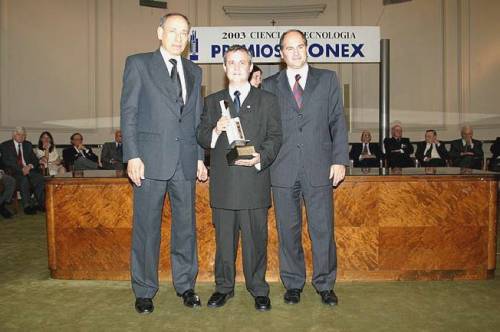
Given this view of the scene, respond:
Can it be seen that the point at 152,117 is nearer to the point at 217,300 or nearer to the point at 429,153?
the point at 217,300

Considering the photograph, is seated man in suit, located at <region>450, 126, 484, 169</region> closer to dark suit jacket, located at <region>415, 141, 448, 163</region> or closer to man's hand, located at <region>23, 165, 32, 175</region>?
dark suit jacket, located at <region>415, 141, 448, 163</region>

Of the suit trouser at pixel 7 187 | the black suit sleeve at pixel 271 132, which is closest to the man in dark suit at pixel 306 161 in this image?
the black suit sleeve at pixel 271 132

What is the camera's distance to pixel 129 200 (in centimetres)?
298

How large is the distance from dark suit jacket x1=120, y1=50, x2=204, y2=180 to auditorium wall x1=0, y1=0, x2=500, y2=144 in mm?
5740

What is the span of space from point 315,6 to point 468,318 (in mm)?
7014

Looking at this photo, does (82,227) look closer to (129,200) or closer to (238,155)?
(129,200)

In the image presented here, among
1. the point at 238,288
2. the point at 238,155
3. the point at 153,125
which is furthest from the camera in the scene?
the point at 238,288

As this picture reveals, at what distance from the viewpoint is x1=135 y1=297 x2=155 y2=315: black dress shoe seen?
2.45m

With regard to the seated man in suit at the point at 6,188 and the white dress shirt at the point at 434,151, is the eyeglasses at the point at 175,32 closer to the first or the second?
the seated man in suit at the point at 6,188

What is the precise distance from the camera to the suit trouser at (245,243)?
8.06 ft

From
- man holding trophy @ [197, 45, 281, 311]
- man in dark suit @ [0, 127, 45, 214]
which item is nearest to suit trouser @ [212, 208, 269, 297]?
man holding trophy @ [197, 45, 281, 311]

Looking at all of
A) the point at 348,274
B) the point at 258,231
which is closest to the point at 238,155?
the point at 258,231

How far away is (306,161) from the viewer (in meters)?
2.51

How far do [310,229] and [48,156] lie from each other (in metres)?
5.11
